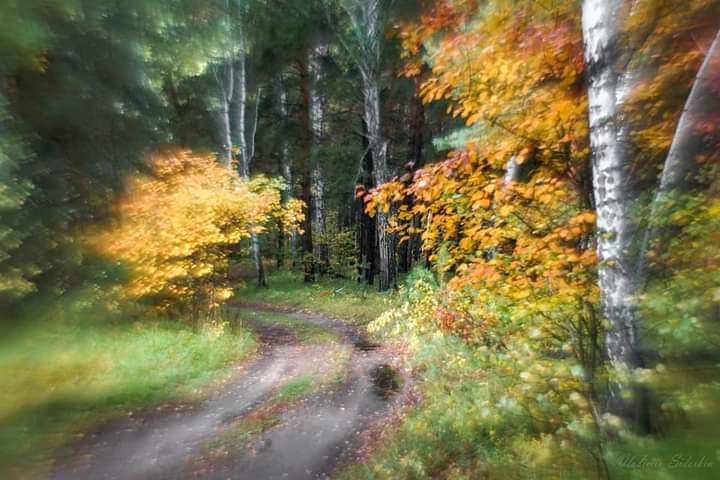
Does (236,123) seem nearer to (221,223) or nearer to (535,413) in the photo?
(221,223)

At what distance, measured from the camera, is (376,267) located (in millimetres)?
18750

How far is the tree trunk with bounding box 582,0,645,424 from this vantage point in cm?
298

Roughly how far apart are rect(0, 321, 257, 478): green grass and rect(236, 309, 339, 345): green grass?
163 centimetres

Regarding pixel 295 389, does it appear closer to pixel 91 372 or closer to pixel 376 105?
pixel 91 372

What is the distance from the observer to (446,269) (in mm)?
4820

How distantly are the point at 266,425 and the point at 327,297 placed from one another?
10.1 m

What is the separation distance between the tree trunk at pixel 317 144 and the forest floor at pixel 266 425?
9651 mm

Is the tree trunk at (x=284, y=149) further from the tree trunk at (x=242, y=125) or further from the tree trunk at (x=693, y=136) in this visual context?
the tree trunk at (x=693, y=136)

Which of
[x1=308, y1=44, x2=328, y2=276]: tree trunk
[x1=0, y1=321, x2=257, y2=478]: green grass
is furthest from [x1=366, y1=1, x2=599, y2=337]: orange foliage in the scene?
[x1=308, y1=44, x2=328, y2=276]: tree trunk

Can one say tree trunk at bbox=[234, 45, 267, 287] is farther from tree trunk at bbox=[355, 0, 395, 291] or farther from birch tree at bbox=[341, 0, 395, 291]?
tree trunk at bbox=[355, 0, 395, 291]

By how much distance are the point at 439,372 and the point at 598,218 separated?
13.8ft

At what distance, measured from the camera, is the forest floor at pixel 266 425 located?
5.18 m

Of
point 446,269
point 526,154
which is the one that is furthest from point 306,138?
point 526,154

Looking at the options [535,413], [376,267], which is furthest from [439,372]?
[376,267]
